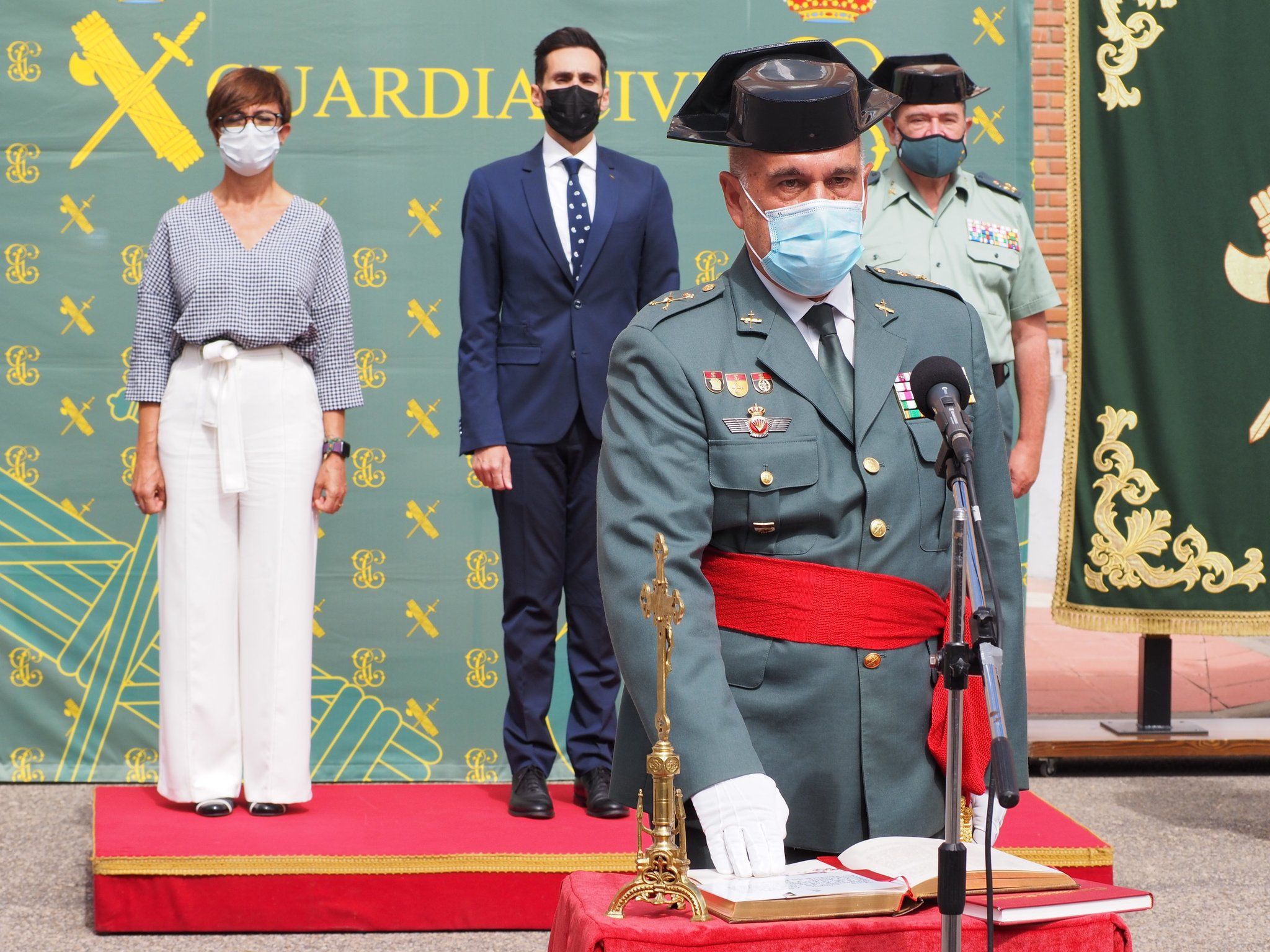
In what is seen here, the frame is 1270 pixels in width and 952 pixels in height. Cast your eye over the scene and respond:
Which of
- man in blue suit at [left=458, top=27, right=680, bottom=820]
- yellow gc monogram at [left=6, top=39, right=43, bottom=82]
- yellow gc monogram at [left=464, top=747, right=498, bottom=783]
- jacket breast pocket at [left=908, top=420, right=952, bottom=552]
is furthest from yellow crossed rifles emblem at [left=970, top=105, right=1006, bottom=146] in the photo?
jacket breast pocket at [left=908, top=420, right=952, bottom=552]

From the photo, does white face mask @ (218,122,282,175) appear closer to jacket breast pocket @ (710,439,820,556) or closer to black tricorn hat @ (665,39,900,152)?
black tricorn hat @ (665,39,900,152)

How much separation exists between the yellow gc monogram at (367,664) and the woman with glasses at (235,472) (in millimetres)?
946

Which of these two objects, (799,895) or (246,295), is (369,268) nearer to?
(246,295)

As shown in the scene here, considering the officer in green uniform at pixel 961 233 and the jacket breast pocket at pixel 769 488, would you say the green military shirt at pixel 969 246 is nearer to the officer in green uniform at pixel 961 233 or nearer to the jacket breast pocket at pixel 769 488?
the officer in green uniform at pixel 961 233

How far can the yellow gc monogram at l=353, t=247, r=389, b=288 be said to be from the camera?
5281mm

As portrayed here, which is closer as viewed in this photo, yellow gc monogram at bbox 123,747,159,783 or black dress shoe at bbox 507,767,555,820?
black dress shoe at bbox 507,767,555,820

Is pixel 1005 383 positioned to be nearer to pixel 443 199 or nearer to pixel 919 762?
pixel 443 199

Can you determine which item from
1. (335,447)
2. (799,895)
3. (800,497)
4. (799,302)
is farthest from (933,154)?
(799,895)

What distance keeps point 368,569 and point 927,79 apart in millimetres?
2303

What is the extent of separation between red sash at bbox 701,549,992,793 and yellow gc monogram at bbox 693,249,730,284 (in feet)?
10.6

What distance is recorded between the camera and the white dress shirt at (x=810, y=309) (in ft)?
7.64

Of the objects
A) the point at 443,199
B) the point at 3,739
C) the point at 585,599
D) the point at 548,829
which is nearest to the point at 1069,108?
the point at 443,199

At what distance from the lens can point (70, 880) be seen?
14.0 feet

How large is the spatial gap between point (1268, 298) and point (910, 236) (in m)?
1.55
